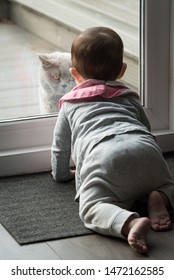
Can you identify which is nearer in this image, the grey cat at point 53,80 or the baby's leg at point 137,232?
the baby's leg at point 137,232

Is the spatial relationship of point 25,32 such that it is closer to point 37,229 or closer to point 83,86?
point 83,86

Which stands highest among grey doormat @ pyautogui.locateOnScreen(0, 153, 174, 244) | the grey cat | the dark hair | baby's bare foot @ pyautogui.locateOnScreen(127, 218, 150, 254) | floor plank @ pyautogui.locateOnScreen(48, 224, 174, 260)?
the dark hair

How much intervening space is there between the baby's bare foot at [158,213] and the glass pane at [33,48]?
0.64 meters

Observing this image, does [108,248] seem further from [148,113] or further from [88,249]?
[148,113]

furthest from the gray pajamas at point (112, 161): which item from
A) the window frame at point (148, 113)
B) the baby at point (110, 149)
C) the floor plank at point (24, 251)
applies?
the window frame at point (148, 113)

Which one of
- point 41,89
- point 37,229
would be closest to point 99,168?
point 37,229

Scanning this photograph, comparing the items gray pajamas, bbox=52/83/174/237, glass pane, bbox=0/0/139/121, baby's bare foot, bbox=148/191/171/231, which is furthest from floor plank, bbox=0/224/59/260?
glass pane, bbox=0/0/139/121

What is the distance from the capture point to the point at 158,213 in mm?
1959

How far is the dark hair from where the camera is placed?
209 centimetres

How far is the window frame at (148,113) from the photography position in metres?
2.40

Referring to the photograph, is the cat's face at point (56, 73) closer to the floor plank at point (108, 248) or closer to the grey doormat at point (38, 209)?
the grey doormat at point (38, 209)

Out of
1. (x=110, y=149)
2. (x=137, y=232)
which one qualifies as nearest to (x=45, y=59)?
(x=110, y=149)

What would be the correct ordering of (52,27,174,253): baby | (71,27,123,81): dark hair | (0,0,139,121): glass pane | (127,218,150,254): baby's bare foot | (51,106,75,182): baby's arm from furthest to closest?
(0,0,139,121): glass pane < (51,106,75,182): baby's arm < (71,27,123,81): dark hair < (52,27,174,253): baby < (127,218,150,254): baby's bare foot

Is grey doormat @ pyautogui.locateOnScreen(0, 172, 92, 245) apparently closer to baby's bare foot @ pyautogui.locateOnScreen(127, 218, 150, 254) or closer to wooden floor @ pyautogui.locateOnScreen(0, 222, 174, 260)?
wooden floor @ pyautogui.locateOnScreen(0, 222, 174, 260)
